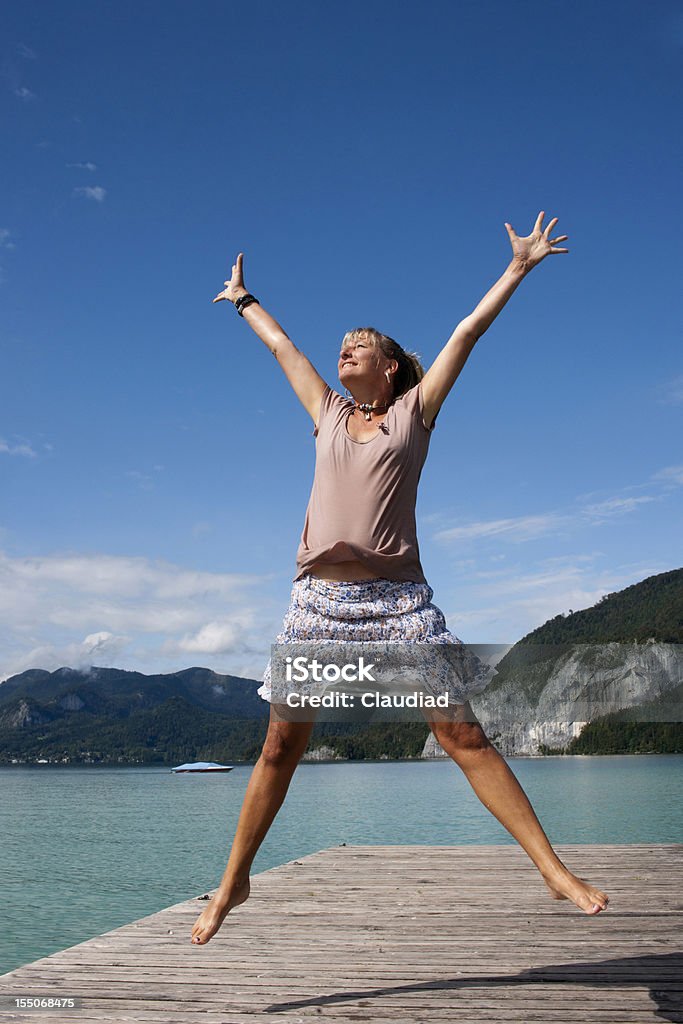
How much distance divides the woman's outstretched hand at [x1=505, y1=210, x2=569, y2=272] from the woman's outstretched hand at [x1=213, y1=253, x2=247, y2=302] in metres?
1.00

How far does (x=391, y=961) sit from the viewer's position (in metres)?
3.87

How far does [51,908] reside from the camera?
650 inches

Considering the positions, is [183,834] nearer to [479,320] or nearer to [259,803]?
[259,803]

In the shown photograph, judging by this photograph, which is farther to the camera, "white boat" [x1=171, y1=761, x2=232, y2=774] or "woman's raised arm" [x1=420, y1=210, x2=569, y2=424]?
"white boat" [x1=171, y1=761, x2=232, y2=774]

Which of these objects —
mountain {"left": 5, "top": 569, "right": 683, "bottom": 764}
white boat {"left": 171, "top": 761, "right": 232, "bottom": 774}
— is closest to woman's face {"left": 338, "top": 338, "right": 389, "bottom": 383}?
mountain {"left": 5, "top": 569, "right": 683, "bottom": 764}

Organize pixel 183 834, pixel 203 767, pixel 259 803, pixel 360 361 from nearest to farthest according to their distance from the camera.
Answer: pixel 259 803 → pixel 360 361 → pixel 183 834 → pixel 203 767

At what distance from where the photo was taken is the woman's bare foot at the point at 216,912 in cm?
271

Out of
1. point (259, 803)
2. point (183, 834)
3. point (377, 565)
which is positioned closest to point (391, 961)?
point (259, 803)

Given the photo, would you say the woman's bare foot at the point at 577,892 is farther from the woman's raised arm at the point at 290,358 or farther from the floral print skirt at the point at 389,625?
the woman's raised arm at the point at 290,358

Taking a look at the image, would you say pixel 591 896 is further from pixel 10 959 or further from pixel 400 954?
pixel 10 959

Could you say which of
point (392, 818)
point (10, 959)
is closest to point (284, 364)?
point (10, 959)

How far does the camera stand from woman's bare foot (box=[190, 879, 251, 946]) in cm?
271

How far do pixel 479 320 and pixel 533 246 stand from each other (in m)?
0.30

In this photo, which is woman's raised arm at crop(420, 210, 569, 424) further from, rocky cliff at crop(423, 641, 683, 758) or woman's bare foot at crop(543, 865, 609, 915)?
rocky cliff at crop(423, 641, 683, 758)
